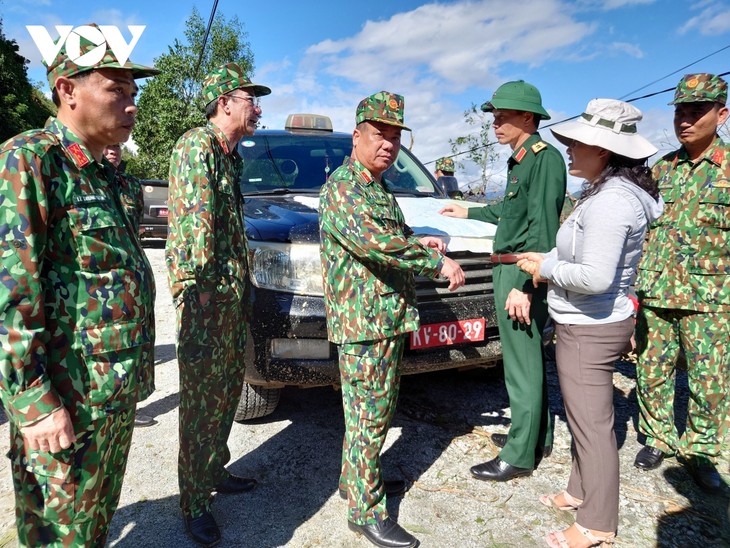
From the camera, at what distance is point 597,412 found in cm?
Answer: 212

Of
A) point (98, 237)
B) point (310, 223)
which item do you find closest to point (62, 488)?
point (98, 237)

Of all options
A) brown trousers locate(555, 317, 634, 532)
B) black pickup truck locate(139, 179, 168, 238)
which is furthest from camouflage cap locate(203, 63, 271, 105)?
black pickup truck locate(139, 179, 168, 238)

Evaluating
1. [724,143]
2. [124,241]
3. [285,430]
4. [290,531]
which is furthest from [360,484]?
[724,143]

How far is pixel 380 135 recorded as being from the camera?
2158mm

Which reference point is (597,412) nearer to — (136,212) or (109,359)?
(109,359)

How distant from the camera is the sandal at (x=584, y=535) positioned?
2.14 metres

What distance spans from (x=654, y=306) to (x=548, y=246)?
84 centimetres

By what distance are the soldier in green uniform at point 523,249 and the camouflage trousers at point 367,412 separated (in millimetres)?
804

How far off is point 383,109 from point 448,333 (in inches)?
53.6

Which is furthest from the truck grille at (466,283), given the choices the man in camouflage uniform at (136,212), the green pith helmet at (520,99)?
the man in camouflage uniform at (136,212)

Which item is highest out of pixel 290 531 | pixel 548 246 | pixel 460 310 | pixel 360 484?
pixel 548 246

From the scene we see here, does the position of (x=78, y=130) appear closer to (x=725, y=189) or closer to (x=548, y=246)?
(x=548, y=246)

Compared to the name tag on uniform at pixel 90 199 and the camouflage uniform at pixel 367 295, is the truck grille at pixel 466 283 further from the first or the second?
the name tag on uniform at pixel 90 199

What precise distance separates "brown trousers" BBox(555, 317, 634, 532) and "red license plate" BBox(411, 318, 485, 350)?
33.3 inches
